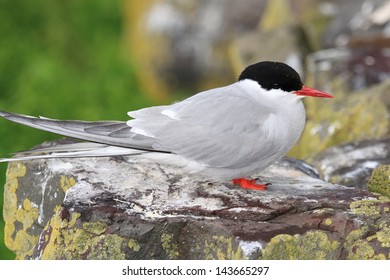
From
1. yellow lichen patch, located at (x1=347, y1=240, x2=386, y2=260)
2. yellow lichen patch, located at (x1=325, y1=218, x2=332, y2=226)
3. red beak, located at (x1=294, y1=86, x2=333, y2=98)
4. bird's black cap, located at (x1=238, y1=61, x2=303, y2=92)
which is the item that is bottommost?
yellow lichen patch, located at (x1=347, y1=240, x2=386, y2=260)

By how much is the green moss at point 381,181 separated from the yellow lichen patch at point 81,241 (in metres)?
1.42

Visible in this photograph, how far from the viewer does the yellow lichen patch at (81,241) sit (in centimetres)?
393

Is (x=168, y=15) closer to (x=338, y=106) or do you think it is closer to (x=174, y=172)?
(x=338, y=106)

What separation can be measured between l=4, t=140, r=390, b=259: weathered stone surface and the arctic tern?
5.7 inches

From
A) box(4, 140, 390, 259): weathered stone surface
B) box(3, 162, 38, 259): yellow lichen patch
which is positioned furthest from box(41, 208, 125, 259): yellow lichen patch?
box(3, 162, 38, 259): yellow lichen patch

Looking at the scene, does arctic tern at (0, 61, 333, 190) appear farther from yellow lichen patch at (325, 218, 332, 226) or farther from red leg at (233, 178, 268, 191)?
yellow lichen patch at (325, 218, 332, 226)

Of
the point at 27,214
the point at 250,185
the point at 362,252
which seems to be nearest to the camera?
the point at 362,252

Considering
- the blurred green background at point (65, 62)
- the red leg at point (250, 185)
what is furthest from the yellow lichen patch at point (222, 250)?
the blurred green background at point (65, 62)

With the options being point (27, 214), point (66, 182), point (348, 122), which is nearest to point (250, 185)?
point (66, 182)

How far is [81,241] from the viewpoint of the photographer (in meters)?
3.96

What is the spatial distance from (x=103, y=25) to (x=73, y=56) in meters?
0.68

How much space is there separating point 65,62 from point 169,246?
23.0ft

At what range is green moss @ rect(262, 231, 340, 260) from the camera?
3861mm

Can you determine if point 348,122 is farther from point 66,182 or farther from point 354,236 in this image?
point 66,182
